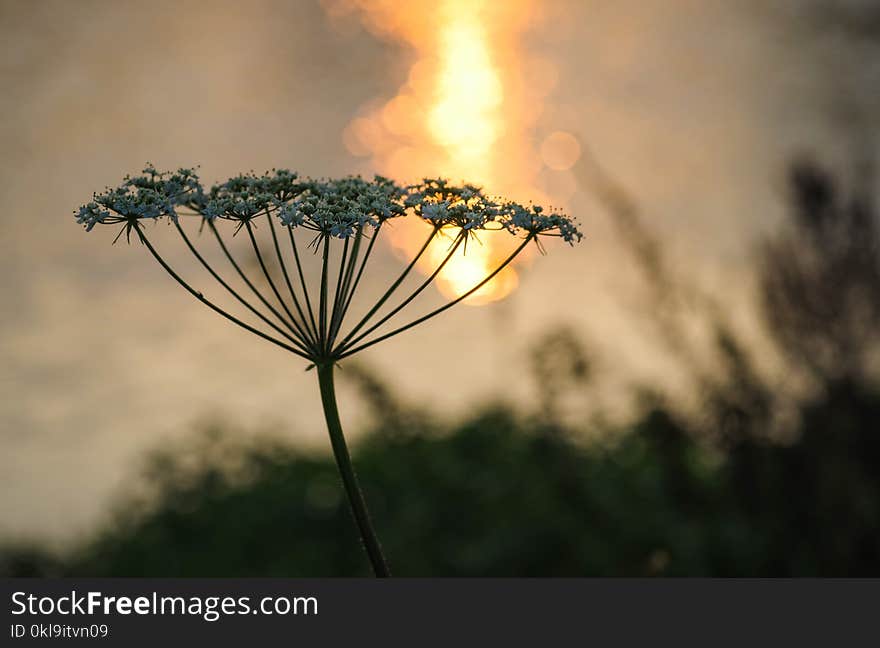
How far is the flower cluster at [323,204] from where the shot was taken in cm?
374

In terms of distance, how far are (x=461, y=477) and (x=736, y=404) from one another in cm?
400

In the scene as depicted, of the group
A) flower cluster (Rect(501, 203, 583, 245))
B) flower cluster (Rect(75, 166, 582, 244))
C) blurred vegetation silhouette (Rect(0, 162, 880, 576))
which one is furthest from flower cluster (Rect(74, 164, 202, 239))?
blurred vegetation silhouette (Rect(0, 162, 880, 576))

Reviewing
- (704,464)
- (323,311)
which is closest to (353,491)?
(323,311)

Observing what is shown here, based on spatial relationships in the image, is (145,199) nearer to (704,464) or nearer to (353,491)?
(353,491)

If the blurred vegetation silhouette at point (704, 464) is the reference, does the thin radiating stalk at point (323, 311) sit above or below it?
below

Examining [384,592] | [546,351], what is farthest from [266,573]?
[384,592]

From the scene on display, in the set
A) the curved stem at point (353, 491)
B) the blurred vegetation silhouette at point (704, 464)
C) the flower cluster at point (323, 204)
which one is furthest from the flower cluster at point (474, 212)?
the blurred vegetation silhouette at point (704, 464)

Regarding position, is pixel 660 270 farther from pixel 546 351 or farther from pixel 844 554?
pixel 844 554

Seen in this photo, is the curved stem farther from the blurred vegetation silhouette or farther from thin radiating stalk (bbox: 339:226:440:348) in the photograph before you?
the blurred vegetation silhouette

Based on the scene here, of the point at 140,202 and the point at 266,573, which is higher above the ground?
the point at 266,573

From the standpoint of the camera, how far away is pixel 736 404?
879 centimetres

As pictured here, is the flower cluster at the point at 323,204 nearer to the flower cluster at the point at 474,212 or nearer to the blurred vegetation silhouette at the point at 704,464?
the flower cluster at the point at 474,212

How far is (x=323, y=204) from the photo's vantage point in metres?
3.72

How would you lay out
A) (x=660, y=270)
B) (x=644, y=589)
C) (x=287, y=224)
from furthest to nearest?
(x=660, y=270)
(x=644, y=589)
(x=287, y=224)
